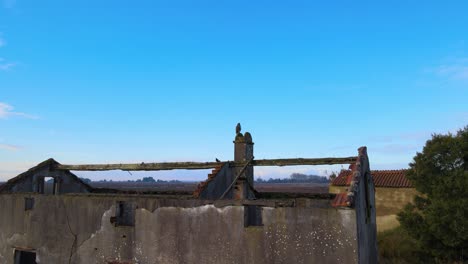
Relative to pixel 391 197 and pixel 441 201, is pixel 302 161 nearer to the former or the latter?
pixel 441 201

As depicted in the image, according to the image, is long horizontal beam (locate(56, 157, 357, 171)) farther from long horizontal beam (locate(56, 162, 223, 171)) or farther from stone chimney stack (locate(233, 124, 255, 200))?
stone chimney stack (locate(233, 124, 255, 200))

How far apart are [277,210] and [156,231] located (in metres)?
3.35

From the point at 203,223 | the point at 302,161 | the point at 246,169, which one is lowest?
the point at 203,223

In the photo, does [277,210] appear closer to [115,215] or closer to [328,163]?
[328,163]

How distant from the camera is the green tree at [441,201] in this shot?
19.5 meters

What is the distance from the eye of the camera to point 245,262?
808 centimetres

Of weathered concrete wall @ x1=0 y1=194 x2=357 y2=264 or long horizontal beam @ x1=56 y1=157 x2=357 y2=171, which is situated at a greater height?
long horizontal beam @ x1=56 y1=157 x2=357 y2=171

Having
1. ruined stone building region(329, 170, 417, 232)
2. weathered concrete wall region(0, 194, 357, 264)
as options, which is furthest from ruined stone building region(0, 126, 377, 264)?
ruined stone building region(329, 170, 417, 232)

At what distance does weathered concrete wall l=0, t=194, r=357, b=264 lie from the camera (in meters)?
7.36

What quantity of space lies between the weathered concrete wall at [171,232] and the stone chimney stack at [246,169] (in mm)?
1773

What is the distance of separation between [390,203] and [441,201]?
557 cm

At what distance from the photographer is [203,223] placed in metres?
8.64

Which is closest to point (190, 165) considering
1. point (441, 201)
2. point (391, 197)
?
point (441, 201)

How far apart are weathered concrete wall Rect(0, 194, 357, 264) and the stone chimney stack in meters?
1.77
